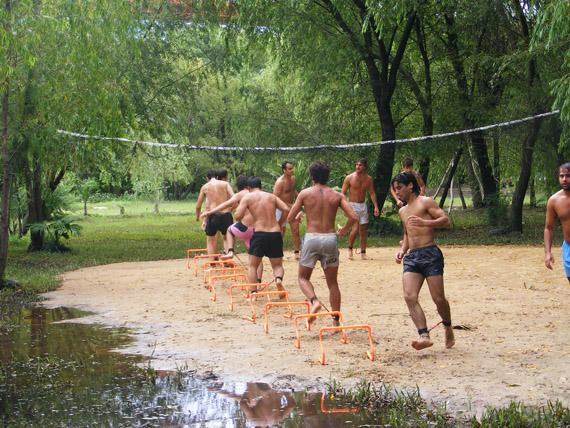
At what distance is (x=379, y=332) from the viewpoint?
998 centimetres

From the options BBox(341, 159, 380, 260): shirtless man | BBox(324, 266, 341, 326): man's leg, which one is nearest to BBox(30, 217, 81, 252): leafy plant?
BBox(341, 159, 380, 260): shirtless man

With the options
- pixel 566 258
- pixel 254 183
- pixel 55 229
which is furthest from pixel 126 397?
pixel 55 229

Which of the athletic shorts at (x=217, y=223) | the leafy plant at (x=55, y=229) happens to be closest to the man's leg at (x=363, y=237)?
A: the athletic shorts at (x=217, y=223)

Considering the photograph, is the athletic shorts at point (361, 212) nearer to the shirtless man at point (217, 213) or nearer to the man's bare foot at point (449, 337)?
the shirtless man at point (217, 213)

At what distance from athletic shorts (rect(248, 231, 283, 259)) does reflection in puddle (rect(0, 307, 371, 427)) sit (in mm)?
2921

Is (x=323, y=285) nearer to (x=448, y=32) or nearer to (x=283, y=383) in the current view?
(x=283, y=383)

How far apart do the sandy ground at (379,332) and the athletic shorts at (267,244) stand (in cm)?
74

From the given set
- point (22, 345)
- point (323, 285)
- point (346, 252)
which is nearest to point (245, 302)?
point (323, 285)

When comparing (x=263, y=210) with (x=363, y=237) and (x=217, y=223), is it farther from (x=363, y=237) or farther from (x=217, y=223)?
(x=363, y=237)

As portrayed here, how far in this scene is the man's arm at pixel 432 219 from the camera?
340 inches

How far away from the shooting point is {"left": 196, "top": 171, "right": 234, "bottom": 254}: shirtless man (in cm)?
1556

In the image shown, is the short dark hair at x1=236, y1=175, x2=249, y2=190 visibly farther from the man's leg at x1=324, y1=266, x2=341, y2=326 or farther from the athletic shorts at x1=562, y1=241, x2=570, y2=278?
the athletic shorts at x1=562, y1=241, x2=570, y2=278

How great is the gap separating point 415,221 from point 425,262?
1.33ft

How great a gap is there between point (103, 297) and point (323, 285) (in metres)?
3.38
